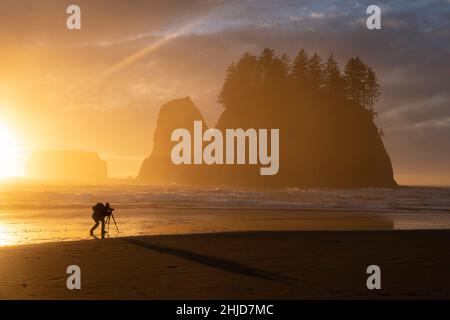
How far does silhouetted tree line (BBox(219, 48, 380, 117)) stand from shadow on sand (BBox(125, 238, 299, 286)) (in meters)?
83.7

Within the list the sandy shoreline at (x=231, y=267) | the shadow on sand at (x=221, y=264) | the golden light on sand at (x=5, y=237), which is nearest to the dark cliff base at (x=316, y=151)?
the golden light on sand at (x=5, y=237)

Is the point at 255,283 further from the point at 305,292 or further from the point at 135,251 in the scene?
the point at 135,251

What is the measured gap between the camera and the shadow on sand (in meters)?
12.6

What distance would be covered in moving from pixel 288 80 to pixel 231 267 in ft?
302

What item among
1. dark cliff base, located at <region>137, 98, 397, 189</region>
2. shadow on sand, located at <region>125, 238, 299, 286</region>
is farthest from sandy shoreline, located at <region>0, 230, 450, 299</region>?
dark cliff base, located at <region>137, 98, 397, 189</region>

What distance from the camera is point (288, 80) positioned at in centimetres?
10294

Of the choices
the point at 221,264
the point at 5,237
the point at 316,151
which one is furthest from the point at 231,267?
the point at 316,151

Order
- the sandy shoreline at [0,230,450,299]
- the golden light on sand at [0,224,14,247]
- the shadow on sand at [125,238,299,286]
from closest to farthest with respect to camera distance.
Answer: the sandy shoreline at [0,230,450,299] < the shadow on sand at [125,238,299,286] < the golden light on sand at [0,224,14,247]

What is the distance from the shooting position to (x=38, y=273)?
13.2 meters

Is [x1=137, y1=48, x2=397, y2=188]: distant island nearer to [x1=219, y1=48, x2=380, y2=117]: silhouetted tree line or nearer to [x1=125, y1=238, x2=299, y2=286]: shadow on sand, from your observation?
[x1=219, y1=48, x2=380, y2=117]: silhouetted tree line

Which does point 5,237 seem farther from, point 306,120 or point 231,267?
point 306,120

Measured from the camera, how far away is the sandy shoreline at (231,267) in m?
11.2
